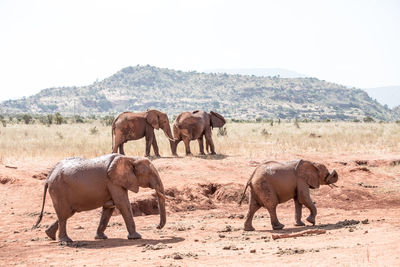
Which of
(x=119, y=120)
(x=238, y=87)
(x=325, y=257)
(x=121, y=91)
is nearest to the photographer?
(x=325, y=257)

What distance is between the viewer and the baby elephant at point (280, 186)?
12391mm

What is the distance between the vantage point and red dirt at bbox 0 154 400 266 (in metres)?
9.07

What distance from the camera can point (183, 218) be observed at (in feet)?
48.0

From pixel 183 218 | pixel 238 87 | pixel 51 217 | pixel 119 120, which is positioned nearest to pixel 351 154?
pixel 119 120

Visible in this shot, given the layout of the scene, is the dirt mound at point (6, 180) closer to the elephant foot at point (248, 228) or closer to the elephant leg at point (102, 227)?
the elephant leg at point (102, 227)

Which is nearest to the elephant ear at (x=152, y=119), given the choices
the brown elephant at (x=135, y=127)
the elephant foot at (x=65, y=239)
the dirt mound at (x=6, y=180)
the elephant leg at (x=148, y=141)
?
the brown elephant at (x=135, y=127)

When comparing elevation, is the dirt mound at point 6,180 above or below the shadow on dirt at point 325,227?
above

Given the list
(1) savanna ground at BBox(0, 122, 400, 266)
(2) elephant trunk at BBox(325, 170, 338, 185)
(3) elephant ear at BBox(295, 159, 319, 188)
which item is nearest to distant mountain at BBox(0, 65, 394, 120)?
(1) savanna ground at BBox(0, 122, 400, 266)

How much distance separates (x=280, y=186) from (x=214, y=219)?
7.77ft

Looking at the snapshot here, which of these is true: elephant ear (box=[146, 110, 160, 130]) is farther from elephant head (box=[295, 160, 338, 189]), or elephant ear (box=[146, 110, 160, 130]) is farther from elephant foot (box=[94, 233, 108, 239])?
elephant foot (box=[94, 233, 108, 239])

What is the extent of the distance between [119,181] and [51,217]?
13.5ft

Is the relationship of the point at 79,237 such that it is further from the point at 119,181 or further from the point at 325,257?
the point at 325,257

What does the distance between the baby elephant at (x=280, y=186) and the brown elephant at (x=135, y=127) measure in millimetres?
11507

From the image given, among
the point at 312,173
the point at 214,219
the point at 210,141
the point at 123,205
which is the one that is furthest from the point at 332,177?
the point at 210,141
